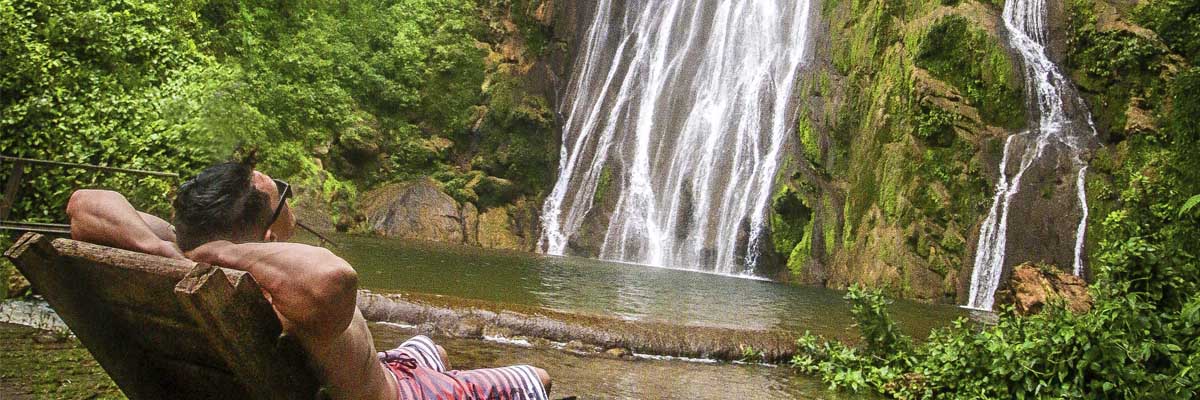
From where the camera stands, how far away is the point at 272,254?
5.61 ft

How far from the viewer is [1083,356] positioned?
4715 millimetres

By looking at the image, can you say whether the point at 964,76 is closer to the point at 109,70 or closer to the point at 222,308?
the point at 109,70

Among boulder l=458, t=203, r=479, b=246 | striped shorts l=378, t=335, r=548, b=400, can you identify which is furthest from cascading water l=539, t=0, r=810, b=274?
striped shorts l=378, t=335, r=548, b=400

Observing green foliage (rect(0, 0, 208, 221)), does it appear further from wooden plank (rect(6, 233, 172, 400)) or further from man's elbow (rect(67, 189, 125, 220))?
wooden plank (rect(6, 233, 172, 400))

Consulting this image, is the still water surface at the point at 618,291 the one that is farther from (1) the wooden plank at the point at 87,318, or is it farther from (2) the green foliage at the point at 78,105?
(1) the wooden plank at the point at 87,318

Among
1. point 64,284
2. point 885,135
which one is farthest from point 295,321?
point 885,135

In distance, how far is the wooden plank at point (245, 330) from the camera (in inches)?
59.3

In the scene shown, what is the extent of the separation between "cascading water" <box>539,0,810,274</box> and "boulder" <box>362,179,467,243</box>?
2.79 metres

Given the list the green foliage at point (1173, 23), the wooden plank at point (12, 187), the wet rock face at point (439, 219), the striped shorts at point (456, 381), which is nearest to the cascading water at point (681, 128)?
the wet rock face at point (439, 219)

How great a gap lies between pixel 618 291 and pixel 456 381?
32.3 feet

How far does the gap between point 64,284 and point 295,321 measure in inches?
22.8

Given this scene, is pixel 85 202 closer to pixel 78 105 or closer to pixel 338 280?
pixel 338 280

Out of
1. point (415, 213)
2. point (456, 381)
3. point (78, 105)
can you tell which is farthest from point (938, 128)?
point (456, 381)

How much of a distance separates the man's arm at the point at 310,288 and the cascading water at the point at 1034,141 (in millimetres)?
16944
